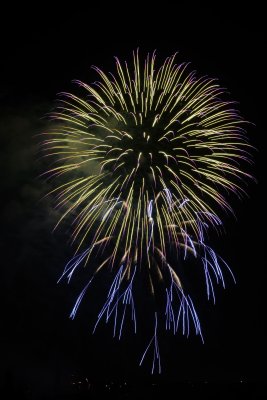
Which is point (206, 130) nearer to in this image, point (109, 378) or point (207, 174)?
point (207, 174)

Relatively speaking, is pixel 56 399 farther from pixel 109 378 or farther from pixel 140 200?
pixel 140 200

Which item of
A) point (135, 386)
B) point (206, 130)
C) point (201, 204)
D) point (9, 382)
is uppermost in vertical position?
point (206, 130)

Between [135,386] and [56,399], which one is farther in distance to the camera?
[135,386]

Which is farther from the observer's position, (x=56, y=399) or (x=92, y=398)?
(x=92, y=398)

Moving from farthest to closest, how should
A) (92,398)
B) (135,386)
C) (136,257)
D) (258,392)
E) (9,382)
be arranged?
(135,386) < (92,398) < (258,392) < (9,382) < (136,257)

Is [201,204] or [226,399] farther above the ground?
[201,204]

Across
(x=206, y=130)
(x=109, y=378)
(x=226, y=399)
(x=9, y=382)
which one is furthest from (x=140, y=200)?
(x=109, y=378)

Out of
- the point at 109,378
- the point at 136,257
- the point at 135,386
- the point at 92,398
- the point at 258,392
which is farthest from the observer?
the point at 109,378

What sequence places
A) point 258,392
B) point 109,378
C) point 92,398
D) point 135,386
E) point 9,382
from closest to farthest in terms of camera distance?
point 9,382 → point 258,392 → point 92,398 → point 135,386 → point 109,378

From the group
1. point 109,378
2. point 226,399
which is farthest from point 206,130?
point 109,378
